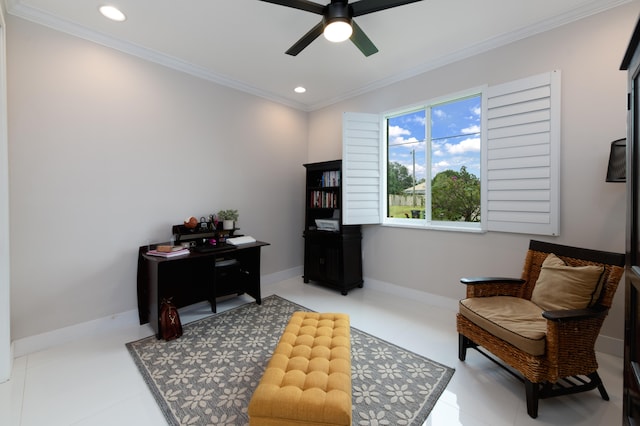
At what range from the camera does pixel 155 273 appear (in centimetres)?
249

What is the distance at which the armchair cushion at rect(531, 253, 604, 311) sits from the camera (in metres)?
1.77

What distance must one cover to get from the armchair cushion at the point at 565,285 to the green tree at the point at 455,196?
3.21 ft

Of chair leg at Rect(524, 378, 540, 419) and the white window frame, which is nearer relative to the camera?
chair leg at Rect(524, 378, 540, 419)

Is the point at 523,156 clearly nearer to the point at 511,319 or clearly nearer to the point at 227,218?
the point at 511,319

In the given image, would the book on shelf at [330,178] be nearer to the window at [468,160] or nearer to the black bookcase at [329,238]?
the black bookcase at [329,238]

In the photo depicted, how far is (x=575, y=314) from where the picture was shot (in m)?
1.57

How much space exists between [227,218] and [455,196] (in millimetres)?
2761

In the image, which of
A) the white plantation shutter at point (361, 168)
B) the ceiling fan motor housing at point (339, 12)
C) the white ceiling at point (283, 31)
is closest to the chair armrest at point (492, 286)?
the white plantation shutter at point (361, 168)

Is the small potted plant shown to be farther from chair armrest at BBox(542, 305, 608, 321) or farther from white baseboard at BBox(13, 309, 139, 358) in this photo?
chair armrest at BBox(542, 305, 608, 321)

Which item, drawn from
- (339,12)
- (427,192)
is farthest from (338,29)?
(427,192)

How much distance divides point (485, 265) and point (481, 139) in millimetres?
1319

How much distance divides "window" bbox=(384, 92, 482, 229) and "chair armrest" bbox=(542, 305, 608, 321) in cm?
140

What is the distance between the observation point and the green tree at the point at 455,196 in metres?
3.03

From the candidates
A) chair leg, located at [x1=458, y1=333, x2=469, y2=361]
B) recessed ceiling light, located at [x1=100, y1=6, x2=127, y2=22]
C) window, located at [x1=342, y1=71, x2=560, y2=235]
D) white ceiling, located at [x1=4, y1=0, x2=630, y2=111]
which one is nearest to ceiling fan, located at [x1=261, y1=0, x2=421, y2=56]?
white ceiling, located at [x1=4, y1=0, x2=630, y2=111]
